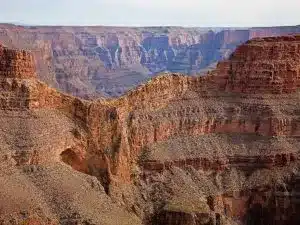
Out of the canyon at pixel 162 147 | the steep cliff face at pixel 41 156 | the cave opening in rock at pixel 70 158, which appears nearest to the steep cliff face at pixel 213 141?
the canyon at pixel 162 147

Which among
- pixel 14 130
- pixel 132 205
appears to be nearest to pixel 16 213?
pixel 14 130

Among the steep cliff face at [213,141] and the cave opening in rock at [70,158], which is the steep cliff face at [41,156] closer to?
the cave opening in rock at [70,158]

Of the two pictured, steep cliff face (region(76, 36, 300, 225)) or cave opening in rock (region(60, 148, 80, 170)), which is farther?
steep cliff face (region(76, 36, 300, 225))

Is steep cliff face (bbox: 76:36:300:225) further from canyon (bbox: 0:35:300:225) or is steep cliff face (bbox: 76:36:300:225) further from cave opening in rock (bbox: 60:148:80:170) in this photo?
cave opening in rock (bbox: 60:148:80:170)

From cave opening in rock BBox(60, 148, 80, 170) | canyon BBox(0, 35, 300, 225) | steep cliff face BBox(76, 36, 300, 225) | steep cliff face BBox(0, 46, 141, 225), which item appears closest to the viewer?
steep cliff face BBox(0, 46, 141, 225)

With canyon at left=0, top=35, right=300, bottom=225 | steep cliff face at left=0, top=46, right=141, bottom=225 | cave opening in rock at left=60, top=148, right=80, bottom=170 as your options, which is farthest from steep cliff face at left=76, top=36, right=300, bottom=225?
steep cliff face at left=0, top=46, right=141, bottom=225

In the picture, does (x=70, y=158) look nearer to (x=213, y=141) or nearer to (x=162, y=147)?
(x=162, y=147)

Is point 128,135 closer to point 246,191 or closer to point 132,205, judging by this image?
point 132,205

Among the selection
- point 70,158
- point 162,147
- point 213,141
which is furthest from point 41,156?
point 213,141

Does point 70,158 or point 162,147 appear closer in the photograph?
point 70,158
